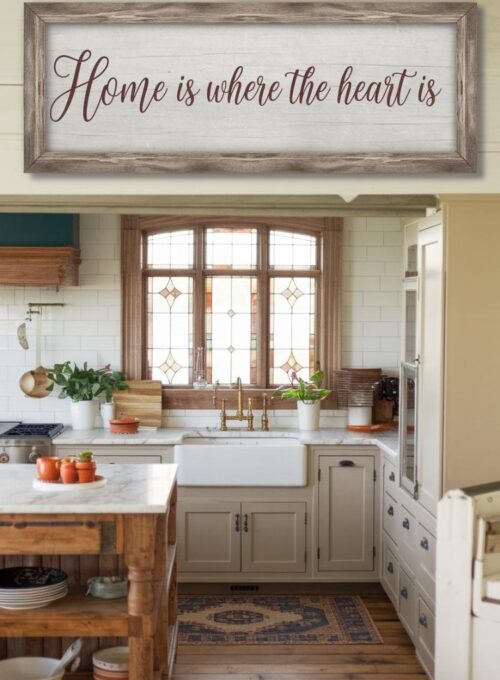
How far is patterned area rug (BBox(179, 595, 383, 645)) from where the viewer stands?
566cm

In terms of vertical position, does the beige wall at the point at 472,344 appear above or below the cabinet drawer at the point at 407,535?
above

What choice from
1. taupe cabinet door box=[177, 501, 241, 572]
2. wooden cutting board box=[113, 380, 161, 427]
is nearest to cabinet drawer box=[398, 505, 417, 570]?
taupe cabinet door box=[177, 501, 241, 572]

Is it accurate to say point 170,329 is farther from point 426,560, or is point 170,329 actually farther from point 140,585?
point 140,585

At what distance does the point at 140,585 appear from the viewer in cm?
364

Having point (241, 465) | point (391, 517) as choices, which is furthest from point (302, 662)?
point (241, 465)

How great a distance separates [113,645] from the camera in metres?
4.19

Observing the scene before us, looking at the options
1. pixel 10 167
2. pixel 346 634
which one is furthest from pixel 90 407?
pixel 10 167

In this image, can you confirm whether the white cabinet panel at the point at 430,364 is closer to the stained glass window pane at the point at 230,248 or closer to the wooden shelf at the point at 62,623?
the wooden shelf at the point at 62,623

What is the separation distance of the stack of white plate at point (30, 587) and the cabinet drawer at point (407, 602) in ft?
7.38

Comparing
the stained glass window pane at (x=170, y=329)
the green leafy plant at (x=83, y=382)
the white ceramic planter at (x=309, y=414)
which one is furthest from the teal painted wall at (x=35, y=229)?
the white ceramic planter at (x=309, y=414)

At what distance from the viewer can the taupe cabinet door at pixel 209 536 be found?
21.1 feet

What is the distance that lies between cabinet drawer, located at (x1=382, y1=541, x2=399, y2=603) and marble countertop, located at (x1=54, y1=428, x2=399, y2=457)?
688 mm

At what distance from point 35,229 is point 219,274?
4.90 feet

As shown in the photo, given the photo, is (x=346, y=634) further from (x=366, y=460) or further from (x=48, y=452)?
(x=48, y=452)
